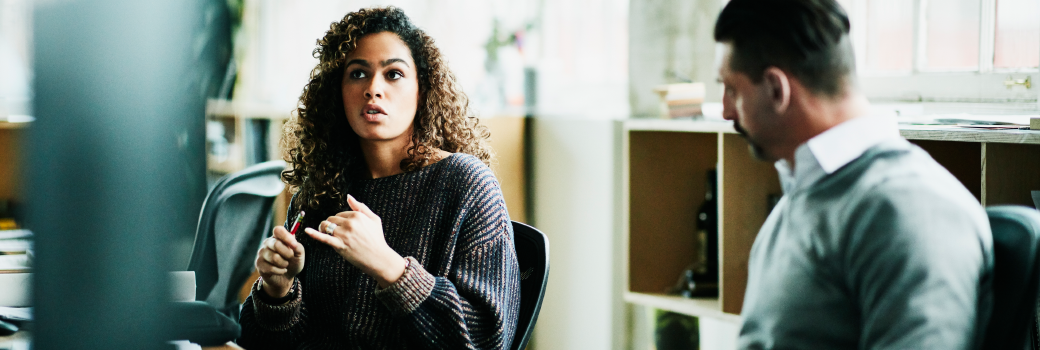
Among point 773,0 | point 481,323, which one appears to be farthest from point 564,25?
point 773,0

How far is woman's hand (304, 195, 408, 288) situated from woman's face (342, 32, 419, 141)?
30 cm

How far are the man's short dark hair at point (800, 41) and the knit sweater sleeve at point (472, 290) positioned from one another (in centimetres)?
55

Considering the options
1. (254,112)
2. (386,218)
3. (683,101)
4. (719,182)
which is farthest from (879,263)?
(254,112)

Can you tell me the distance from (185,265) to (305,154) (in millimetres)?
1221

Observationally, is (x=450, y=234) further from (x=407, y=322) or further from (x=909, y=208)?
(x=909, y=208)

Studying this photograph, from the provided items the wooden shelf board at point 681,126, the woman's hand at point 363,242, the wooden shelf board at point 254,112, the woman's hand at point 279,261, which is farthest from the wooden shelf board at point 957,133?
the wooden shelf board at point 254,112

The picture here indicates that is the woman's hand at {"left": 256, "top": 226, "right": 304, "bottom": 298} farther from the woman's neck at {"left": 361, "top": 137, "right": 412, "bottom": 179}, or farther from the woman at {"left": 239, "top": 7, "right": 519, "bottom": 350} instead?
the woman's neck at {"left": 361, "top": 137, "right": 412, "bottom": 179}

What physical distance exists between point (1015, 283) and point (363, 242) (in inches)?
30.2

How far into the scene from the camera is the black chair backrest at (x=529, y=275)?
4.49 ft

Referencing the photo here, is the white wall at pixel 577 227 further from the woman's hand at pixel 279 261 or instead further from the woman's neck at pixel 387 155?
the woman's hand at pixel 279 261

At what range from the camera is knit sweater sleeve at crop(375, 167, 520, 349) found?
1198 mm

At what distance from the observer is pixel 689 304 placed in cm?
223

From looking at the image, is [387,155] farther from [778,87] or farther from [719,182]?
[719,182]

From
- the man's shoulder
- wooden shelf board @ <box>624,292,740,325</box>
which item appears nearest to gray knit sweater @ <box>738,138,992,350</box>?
the man's shoulder
